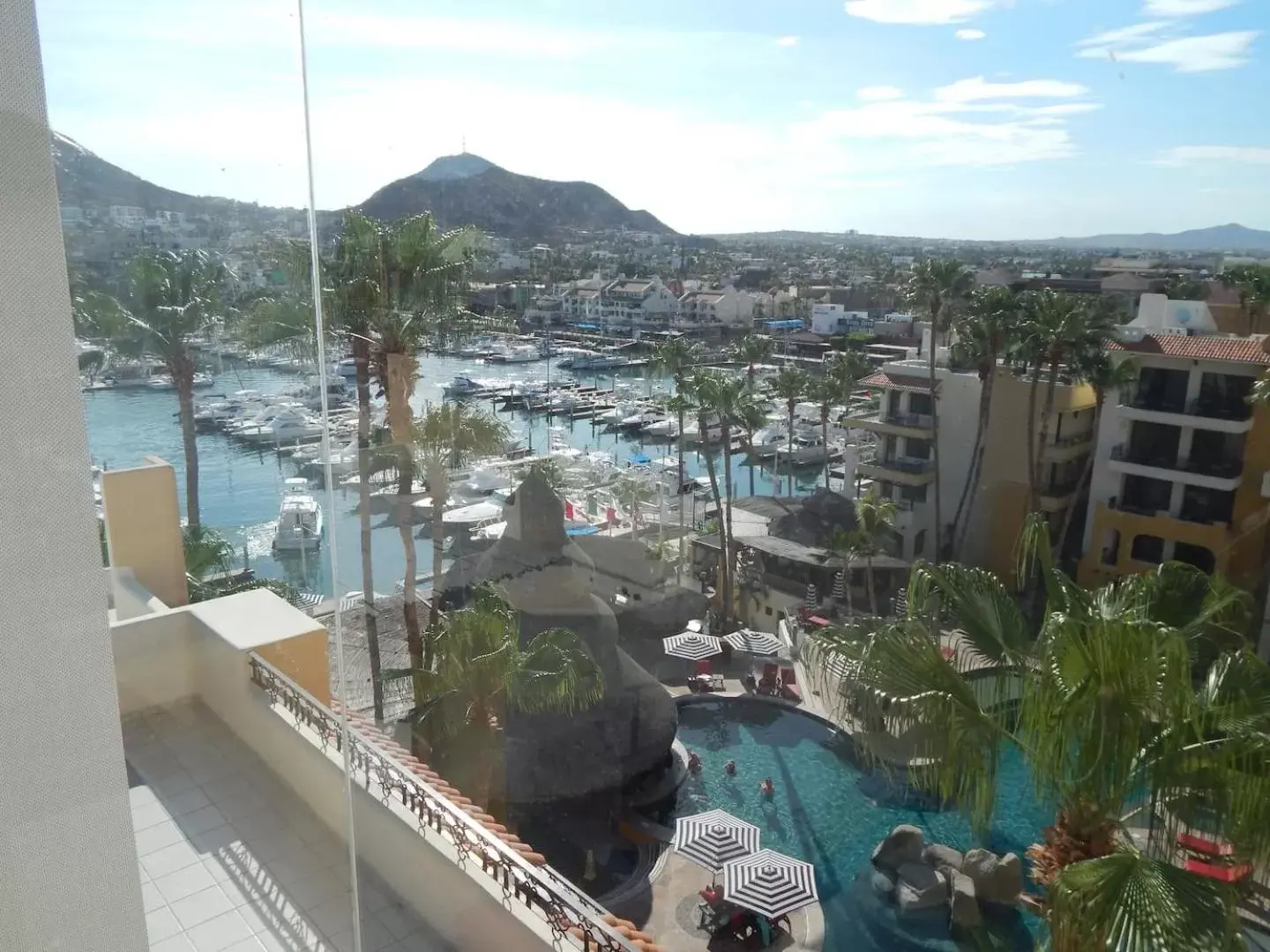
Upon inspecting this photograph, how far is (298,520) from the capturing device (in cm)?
290

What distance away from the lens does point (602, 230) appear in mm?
5891

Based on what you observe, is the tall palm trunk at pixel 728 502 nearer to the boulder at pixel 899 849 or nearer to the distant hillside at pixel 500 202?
the boulder at pixel 899 849

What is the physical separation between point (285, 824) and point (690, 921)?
3189 mm

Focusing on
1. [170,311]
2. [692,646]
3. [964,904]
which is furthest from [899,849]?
[170,311]

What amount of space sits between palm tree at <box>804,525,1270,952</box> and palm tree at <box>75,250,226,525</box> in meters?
1.54

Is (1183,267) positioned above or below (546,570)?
above

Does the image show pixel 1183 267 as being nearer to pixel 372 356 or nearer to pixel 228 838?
pixel 372 356

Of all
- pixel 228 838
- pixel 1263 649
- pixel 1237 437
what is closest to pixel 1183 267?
pixel 1237 437

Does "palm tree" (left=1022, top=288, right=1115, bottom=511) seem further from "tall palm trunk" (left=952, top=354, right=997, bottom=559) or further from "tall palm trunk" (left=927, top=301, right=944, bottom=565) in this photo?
"tall palm trunk" (left=927, top=301, right=944, bottom=565)

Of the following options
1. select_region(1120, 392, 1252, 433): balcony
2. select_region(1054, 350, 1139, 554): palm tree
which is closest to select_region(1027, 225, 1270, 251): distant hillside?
select_region(1054, 350, 1139, 554): palm tree

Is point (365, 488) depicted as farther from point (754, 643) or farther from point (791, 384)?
point (791, 384)

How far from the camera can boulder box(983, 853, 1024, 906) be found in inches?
188

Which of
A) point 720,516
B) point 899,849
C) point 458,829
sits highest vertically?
point 458,829

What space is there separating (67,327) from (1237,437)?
6.06 m
